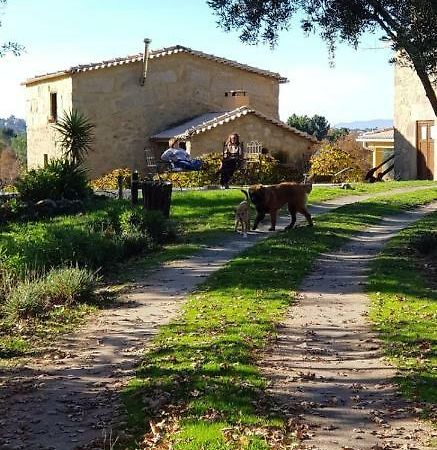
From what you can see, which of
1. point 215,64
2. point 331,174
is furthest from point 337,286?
point 215,64

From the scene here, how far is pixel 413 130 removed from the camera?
3050 cm

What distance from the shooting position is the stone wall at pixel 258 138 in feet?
108

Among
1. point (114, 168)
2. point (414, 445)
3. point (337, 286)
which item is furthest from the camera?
point (114, 168)

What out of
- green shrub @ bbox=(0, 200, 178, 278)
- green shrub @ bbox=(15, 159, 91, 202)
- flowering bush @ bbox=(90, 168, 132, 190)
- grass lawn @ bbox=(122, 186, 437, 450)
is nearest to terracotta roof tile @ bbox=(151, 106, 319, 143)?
flowering bush @ bbox=(90, 168, 132, 190)

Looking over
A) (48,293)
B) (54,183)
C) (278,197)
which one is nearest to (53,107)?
(54,183)

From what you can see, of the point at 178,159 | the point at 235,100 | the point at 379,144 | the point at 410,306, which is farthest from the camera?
the point at 379,144

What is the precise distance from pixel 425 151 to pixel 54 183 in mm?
16080

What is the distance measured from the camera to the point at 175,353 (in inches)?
306

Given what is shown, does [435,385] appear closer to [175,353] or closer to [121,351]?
[175,353]

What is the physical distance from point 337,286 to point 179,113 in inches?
1078

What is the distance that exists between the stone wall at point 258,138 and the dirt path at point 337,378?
22.0 m

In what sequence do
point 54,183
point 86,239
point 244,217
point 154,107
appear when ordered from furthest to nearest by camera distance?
point 154,107
point 54,183
point 244,217
point 86,239

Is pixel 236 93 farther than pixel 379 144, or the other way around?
pixel 379 144

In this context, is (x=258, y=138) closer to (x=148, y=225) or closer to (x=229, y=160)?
(x=229, y=160)
